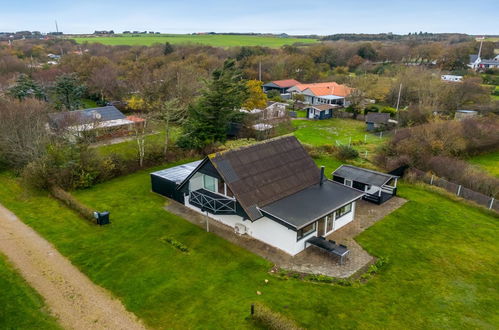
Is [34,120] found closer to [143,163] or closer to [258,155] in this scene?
[143,163]

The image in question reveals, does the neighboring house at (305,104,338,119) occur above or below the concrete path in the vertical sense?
above

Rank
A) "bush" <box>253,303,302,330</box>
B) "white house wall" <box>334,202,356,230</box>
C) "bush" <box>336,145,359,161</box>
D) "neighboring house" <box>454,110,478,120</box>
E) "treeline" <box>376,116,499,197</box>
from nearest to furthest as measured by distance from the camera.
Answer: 1. "bush" <box>253,303,302,330</box>
2. "white house wall" <box>334,202,356,230</box>
3. "treeline" <box>376,116,499,197</box>
4. "bush" <box>336,145,359,161</box>
5. "neighboring house" <box>454,110,478,120</box>

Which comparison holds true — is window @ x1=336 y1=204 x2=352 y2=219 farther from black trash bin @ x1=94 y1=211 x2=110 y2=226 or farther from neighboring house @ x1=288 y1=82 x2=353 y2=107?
neighboring house @ x1=288 y1=82 x2=353 y2=107

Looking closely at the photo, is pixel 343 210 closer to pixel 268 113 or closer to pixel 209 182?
pixel 209 182

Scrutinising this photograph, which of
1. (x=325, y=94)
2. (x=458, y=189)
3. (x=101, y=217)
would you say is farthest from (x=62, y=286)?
(x=325, y=94)

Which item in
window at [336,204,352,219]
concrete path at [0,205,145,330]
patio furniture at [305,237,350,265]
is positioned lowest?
concrete path at [0,205,145,330]

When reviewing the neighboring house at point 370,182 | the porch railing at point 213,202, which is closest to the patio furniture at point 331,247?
the porch railing at point 213,202

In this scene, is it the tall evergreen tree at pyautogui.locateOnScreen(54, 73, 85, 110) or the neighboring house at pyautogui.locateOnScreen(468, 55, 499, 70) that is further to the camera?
the neighboring house at pyautogui.locateOnScreen(468, 55, 499, 70)

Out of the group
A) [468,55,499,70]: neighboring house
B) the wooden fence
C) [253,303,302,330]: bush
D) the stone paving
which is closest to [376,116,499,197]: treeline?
the wooden fence
